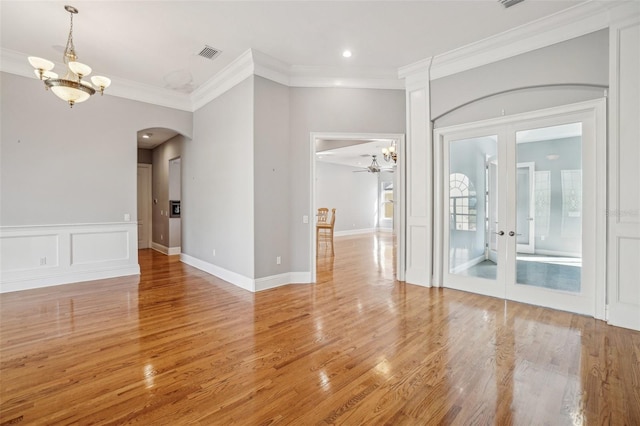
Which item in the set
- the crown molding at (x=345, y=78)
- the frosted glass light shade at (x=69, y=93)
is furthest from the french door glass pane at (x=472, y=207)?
the frosted glass light shade at (x=69, y=93)

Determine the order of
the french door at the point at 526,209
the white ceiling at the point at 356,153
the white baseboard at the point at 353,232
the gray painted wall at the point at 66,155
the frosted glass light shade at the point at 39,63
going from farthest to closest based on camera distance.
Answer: the white baseboard at the point at 353,232
the white ceiling at the point at 356,153
the gray painted wall at the point at 66,155
the french door at the point at 526,209
the frosted glass light shade at the point at 39,63

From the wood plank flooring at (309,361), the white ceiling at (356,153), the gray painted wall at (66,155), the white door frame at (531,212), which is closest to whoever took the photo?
the wood plank flooring at (309,361)

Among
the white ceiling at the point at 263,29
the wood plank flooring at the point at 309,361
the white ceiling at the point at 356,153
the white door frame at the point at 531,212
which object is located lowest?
the wood plank flooring at the point at 309,361

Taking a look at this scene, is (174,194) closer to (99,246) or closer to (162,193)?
(162,193)

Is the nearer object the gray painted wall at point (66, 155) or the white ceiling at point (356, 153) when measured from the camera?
the gray painted wall at point (66, 155)

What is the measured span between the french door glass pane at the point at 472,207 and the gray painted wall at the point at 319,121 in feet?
3.55

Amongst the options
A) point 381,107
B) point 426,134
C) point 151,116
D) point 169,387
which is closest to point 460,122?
point 426,134

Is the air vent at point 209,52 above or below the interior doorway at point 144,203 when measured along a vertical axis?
above

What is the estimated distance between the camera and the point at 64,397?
6.74ft

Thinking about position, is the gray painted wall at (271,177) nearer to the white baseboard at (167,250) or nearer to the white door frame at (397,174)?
the white door frame at (397,174)

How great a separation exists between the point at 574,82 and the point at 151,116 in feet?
21.3

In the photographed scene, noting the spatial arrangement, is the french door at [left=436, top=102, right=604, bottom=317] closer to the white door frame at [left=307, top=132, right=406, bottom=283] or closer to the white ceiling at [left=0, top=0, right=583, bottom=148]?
the white door frame at [left=307, top=132, right=406, bottom=283]

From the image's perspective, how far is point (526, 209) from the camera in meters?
4.01

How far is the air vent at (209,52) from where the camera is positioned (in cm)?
426
